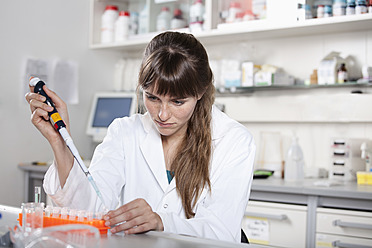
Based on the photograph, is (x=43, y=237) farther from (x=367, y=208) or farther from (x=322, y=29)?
(x=322, y=29)

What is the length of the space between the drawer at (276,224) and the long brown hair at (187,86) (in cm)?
95

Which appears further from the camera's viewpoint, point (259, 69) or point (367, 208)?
point (259, 69)

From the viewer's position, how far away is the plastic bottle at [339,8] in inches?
100

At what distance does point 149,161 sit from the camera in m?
1.58

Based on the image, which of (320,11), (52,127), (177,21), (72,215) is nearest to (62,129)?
(52,127)

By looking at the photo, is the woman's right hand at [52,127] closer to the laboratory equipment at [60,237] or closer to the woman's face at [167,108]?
the woman's face at [167,108]

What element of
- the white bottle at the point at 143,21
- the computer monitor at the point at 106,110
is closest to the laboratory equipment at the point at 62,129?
the computer monitor at the point at 106,110

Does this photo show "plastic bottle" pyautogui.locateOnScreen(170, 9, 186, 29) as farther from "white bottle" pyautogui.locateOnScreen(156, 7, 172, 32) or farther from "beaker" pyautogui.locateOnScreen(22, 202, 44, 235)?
"beaker" pyautogui.locateOnScreen(22, 202, 44, 235)

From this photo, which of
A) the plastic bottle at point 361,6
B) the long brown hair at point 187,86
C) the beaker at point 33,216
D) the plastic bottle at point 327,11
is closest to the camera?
the beaker at point 33,216

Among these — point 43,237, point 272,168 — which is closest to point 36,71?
point 272,168

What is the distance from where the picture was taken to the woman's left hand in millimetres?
1060

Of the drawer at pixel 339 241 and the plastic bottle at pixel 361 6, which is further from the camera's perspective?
the plastic bottle at pixel 361 6

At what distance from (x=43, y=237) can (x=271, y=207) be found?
171 centimetres

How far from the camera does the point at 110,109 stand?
3359 mm
